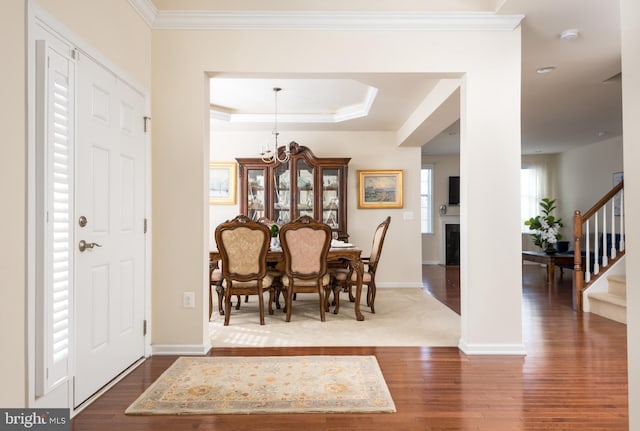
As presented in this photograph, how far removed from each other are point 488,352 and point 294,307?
7.69 feet

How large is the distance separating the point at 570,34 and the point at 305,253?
292 centimetres

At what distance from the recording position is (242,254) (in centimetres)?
381

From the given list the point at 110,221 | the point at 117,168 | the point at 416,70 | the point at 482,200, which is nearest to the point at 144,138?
the point at 117,168

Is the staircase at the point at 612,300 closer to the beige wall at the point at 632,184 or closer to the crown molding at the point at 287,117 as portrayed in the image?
the beige wall at the point at 632,184

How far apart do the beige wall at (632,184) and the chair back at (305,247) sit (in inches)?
106

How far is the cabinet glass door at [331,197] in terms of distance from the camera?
600cm

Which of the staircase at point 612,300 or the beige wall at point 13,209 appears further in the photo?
the staircase at point 612,300

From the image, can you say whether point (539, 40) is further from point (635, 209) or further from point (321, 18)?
point (635, 209)

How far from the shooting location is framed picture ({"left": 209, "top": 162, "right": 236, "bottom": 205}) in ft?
20.3

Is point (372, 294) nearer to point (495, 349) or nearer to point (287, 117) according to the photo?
point (495, 349)

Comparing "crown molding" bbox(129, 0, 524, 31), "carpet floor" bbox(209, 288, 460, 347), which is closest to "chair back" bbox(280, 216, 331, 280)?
"carpet floor" bbox(209, 288, 460, 347)

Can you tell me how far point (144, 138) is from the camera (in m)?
2.93

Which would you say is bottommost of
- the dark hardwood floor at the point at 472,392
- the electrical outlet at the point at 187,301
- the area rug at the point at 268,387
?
the dark hardwood floor at the point at 472,392

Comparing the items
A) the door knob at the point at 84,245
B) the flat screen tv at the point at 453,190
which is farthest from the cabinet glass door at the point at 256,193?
the flat screen tv at the point at 453,190
